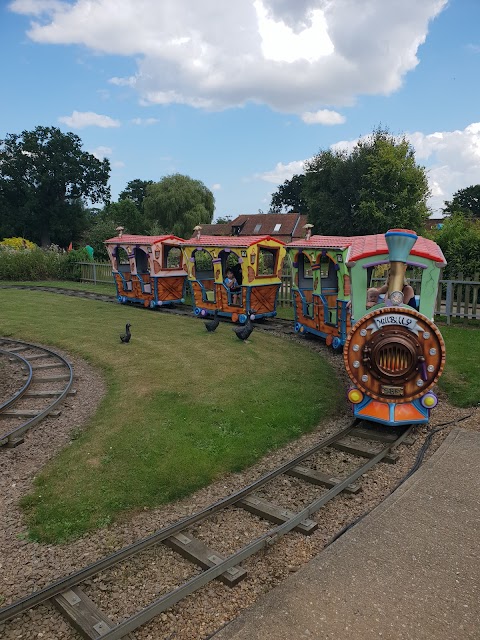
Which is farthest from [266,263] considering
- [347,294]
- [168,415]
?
[168,415]

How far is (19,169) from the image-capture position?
168 ft

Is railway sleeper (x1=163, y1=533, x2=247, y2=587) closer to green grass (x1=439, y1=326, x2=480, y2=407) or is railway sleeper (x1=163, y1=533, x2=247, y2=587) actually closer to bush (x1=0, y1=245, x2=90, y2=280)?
green grass (x1=439, y1=326, x2=480, y2=407)

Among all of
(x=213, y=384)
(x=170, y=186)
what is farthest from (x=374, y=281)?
(x=170, y=186)

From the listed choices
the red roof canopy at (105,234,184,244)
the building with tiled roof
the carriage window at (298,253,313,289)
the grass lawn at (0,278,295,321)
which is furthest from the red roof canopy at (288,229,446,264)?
the building with tiled roof

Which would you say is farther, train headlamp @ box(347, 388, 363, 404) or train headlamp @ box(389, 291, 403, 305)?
train headlamp @ box(347, 388, 363, 404)

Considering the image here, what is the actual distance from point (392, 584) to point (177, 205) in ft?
132

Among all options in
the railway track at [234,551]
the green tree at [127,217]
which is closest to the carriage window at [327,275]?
the railway track at [234,551]

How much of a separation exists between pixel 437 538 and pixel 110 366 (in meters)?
7.51

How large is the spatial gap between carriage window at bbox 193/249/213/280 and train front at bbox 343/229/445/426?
9.70 meters

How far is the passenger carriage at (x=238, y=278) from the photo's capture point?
1423cm

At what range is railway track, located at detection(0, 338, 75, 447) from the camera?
7219mm

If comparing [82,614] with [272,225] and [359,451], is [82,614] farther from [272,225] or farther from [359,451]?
[272,225]

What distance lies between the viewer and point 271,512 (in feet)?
16.1

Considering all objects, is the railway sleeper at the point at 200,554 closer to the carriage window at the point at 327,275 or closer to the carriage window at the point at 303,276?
the carriage window at the point at 327,275
